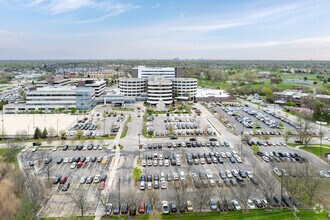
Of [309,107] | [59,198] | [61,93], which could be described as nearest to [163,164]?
[59,198]

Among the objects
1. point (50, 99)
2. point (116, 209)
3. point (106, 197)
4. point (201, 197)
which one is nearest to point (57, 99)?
point (50, 99)

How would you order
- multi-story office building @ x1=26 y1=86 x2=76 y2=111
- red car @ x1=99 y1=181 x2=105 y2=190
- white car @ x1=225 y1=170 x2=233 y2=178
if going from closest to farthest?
red car @ x1=99 y1=181 x2=105 y2=190 → white car @ x1=225 y1=170 x2=233 y2=178 → multi-story office building @ x1=26 y1=86 x2=76 y2=111

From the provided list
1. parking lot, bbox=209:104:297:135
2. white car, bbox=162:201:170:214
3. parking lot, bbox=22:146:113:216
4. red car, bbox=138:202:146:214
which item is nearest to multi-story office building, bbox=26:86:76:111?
parking lot, bbox=22:146:113:216

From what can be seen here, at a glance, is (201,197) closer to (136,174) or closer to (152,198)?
(152,198)

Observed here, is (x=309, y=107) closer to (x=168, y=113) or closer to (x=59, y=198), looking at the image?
(x=168, y=113)

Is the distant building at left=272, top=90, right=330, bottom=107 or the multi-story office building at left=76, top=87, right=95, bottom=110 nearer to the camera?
the multi-story office building at left=76, top=87, right=95, bottom=110

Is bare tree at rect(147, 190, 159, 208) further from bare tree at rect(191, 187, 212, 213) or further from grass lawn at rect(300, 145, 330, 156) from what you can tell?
grass lawn at rect(300, 145, 330, 156)
